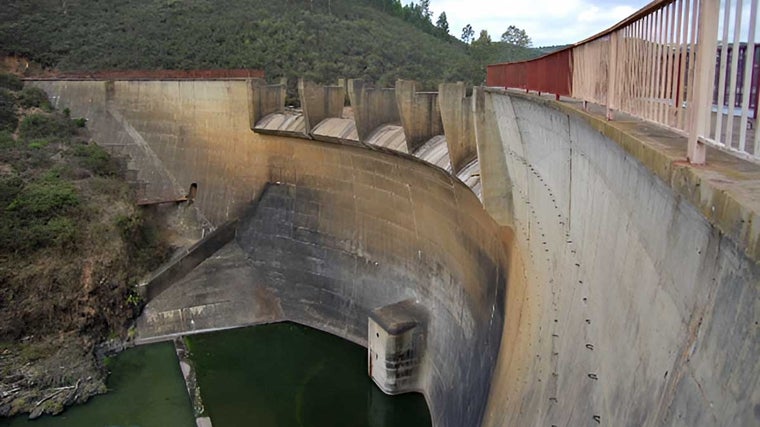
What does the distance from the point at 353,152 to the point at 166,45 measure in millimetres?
19707

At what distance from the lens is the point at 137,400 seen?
13898mm

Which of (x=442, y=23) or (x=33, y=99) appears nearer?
(x=33, y=99)

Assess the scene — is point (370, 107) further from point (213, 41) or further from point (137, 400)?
point (213, 41)

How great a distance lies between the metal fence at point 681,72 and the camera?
2.37m

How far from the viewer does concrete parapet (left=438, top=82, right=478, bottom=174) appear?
33.3 ft

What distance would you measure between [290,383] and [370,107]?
626cm

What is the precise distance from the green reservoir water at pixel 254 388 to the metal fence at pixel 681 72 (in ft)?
29.8

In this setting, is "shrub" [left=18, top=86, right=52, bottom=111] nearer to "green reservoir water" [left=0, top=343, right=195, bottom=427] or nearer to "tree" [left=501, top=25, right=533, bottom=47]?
"green reservoir water" [left=0, top=343, right=195, bottom=427]

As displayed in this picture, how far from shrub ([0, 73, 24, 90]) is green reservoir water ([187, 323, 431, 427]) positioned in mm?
12838

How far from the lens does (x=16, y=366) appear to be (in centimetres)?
1401

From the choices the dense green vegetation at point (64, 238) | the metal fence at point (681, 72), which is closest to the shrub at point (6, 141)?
the dense green vegetation at point (64, 238)

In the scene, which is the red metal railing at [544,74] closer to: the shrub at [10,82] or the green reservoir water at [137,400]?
the green reservoir water at [137,400]

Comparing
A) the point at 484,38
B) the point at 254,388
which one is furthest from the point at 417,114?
the point at 484,38

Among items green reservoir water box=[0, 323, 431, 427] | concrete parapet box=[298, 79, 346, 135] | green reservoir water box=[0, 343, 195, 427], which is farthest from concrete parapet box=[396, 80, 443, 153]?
green reservoir water box=[0, 343, 195, 427]
